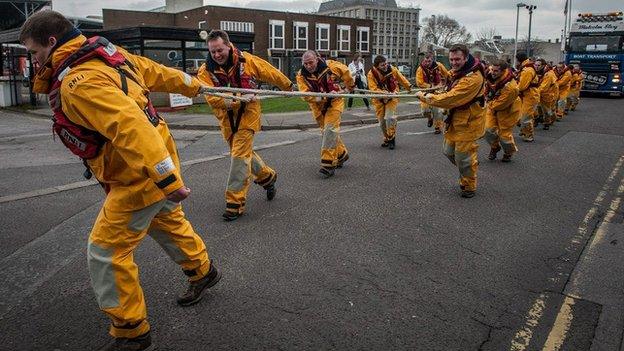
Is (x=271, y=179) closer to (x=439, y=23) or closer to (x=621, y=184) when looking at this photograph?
(x=621, y=184)

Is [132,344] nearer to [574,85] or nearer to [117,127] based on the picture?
[117,127]

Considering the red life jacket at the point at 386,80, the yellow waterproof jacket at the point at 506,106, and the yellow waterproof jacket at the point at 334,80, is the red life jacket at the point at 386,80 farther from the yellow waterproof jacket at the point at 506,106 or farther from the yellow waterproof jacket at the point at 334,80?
the yellow waterproof jacket at the point at 334,80

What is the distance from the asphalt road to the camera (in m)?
3.23

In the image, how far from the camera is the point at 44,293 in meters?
3.82

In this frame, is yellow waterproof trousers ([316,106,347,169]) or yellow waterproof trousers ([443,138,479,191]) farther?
yellow waterproof trousers ([316,106,347,169])

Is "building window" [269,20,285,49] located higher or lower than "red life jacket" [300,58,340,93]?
higher

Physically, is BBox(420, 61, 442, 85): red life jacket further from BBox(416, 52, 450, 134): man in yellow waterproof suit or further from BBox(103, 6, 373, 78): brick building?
BBox(103, 6, 373, 78): brick building

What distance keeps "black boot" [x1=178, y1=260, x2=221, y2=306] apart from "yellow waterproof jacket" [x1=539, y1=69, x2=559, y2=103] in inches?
447

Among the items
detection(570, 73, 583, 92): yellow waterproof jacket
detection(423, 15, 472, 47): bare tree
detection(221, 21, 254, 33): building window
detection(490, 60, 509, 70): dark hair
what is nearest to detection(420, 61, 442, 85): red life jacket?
detection(490, 60, 509, 70): dark hair

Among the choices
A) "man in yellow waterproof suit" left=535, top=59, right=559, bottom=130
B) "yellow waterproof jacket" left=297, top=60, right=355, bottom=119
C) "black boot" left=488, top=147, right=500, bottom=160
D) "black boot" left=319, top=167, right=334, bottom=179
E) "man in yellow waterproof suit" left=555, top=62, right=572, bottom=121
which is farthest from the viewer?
"man in yellow waterproof suit" left=555, top=62, right=572, bottom=121

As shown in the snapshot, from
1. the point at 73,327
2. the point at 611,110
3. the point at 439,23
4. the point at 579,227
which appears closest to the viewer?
the point at 73,327

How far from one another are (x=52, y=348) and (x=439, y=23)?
10138cm

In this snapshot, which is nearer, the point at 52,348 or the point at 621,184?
the point at 52,348

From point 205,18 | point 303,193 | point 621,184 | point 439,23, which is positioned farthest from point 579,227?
point 439,23
